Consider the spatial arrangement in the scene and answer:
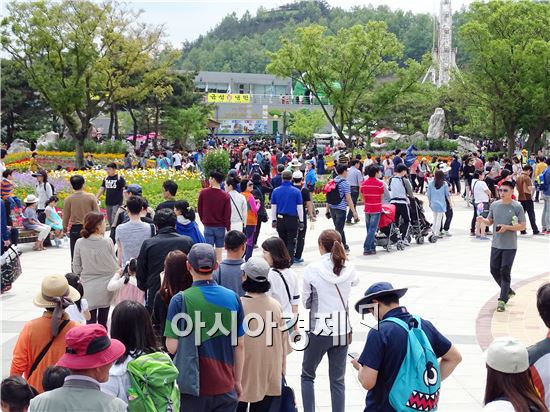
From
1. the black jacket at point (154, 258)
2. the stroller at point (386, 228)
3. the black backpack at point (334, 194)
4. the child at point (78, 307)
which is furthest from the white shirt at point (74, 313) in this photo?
the stroller at point (386, 228)

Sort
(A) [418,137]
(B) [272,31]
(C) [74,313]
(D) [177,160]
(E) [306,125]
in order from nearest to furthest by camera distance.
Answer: (C) [74,313] < (D) [177,160] < (A) [418,137] < (E) [306,125] < (B) [272,31]

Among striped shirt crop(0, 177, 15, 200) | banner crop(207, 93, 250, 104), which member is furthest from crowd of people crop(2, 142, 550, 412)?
banner crop(207, 93, 250, 104)

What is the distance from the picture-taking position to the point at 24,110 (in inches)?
1865

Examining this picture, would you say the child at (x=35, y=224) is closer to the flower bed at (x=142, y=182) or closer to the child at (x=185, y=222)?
the flower bed at (x=142, y=182)

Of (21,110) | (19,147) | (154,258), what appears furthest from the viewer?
(21,110)

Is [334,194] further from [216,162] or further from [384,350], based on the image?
[216,162]

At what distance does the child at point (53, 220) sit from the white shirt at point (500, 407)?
1277cm

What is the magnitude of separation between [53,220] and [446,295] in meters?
7.97

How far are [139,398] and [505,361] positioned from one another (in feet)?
6.09

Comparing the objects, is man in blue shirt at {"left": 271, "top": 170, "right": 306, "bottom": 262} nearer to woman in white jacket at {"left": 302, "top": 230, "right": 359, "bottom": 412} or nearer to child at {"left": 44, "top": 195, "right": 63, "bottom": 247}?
child at {"left": 44, "top": 195, "right": 63, "bottom": 247}

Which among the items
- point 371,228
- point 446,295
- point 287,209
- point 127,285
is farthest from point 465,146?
point 127,285

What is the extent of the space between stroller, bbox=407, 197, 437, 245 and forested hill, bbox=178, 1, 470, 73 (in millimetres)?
103011

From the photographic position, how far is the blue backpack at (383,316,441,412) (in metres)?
4.36

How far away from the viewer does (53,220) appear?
15.4 m
